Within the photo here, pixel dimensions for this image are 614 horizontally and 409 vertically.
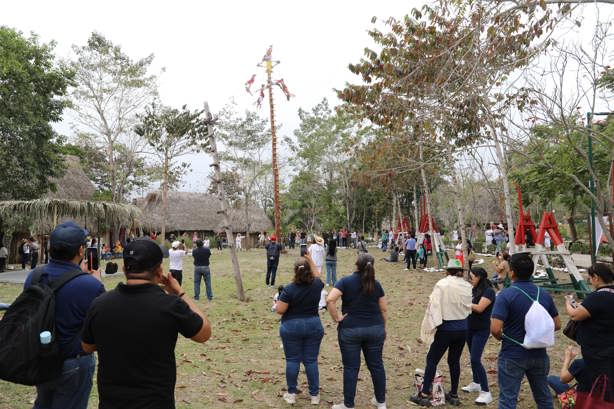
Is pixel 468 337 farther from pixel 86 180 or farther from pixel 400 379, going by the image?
pixel 86 180

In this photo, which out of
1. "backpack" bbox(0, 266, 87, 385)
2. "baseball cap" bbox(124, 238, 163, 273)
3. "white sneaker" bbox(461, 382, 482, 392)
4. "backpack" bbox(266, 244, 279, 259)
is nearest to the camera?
"baseball cap" bbox(124, 238, 163, 273)

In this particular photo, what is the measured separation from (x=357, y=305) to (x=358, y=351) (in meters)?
0.52

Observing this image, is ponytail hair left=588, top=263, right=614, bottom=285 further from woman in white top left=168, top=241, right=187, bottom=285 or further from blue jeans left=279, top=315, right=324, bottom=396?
woman in white top left=168, top=241, right=187, bottom=285

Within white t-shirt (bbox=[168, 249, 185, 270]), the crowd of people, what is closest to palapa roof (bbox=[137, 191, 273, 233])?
white t-shirt (bbox=[168, 249, 185, 270])

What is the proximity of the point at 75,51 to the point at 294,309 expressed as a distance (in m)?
34.3

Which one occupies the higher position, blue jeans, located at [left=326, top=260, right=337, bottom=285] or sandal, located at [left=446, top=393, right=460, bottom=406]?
blue jeans, located at [left=326, top=260, right=337, bottom=285]

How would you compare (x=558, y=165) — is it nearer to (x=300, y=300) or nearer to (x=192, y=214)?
(x=300, y=300)

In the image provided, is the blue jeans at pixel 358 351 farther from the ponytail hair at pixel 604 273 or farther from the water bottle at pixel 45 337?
the water bottle at pixel 45 337

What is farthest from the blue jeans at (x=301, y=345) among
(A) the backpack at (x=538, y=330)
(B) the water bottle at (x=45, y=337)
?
(B) the water bottle at (x=45, y=337)

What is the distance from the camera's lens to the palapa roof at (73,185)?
32.7 meters

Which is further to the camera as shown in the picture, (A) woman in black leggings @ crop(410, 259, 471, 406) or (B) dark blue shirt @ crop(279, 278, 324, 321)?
(B) dark blue shirt @ crop(279, 278, 324, 321)

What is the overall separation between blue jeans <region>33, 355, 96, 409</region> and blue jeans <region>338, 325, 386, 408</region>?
2.77 meters

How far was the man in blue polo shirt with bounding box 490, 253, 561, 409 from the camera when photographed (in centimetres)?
459

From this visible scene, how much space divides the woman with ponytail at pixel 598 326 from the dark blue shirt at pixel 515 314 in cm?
36
